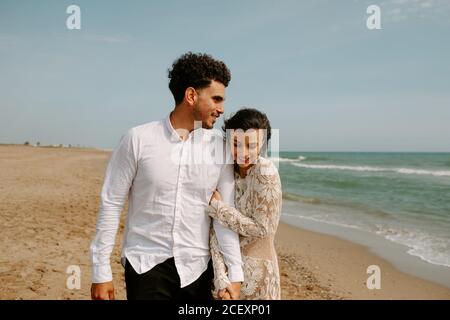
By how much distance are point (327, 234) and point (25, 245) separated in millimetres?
6425

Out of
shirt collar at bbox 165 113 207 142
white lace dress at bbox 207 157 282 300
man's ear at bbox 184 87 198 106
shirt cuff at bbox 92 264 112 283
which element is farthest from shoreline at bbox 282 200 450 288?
shirt cuff at bbox 92 264 112 283

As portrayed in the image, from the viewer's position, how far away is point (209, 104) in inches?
98.8

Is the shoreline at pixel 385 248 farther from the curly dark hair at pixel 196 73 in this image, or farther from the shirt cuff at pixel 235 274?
the curly dark hair at pixel 196 73

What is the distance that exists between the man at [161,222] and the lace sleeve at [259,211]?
Result: 0.28 feet

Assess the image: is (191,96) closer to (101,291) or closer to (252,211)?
(252,211)

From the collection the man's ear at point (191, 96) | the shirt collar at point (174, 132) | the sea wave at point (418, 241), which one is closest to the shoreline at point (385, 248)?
the sea wave at point (418, 241)

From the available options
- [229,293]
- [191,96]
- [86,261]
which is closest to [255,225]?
[229,293]

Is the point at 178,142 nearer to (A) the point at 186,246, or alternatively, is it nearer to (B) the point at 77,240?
(A) the point at 186,246

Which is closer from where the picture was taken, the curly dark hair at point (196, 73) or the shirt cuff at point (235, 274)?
the shirt cuff at point (235, 274)

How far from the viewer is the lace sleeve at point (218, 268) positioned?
233cm

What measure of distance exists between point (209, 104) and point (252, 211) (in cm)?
70

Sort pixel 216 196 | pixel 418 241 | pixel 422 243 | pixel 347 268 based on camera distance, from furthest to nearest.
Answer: pixel 418 241 → pixel 422 243 → pixel 347 268 → pixel 216 196

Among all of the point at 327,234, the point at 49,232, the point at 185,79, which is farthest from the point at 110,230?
the point at 327,234

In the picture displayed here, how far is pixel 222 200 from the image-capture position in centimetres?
248
